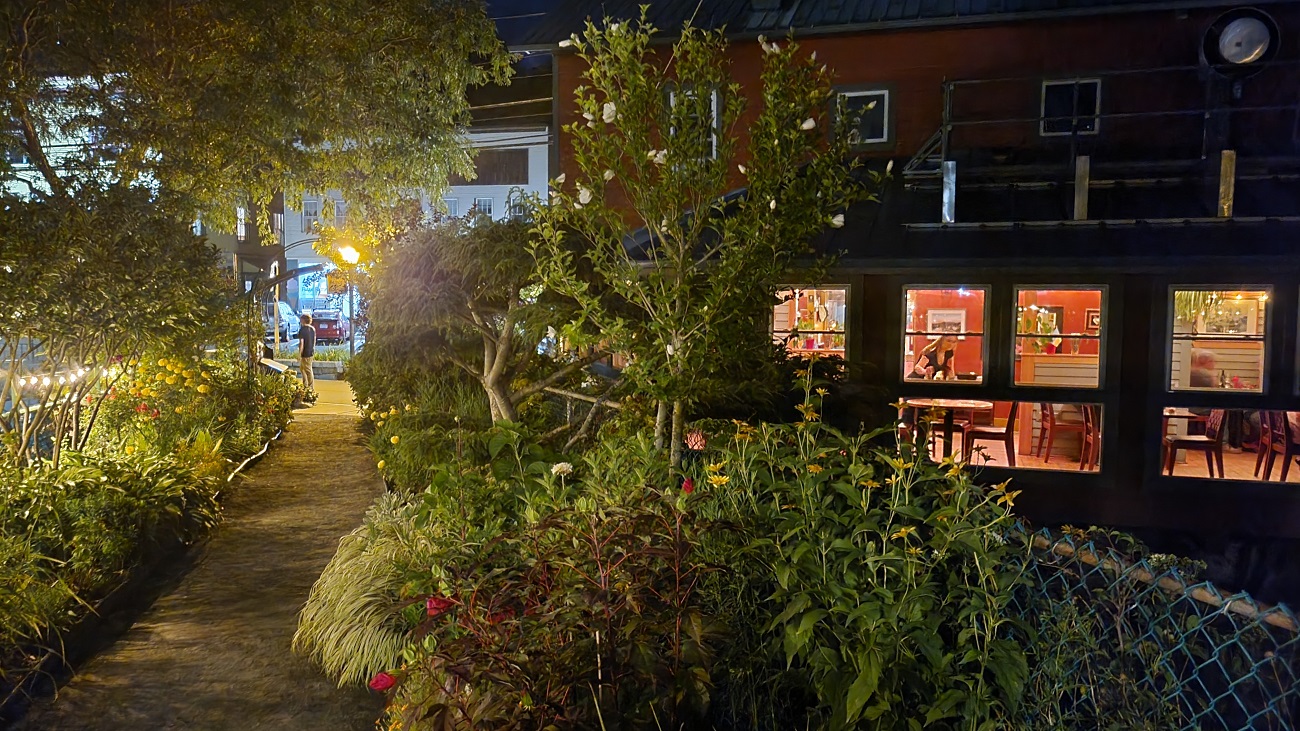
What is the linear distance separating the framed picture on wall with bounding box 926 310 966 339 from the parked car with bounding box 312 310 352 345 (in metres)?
25.7

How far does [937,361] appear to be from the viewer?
811cm

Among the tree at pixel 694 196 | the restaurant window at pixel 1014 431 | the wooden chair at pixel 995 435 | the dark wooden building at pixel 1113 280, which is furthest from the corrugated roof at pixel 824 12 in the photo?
the tree at pixel 694 196

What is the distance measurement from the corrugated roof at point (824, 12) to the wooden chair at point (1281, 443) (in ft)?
16.7

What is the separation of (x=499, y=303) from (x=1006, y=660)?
14.9 ft

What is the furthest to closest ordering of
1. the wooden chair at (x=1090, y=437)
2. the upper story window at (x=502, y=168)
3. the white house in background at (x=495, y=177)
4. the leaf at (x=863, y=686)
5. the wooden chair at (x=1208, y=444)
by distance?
the upper story window at (x=502, y=168)
the white house in background at (x=495, y=177)
the wooden chair at (x=1090, y=437)
the wooden chair at (x=1208, y=444)
the leaf at (x=863, y=686)

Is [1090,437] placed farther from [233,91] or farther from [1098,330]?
[233,91]

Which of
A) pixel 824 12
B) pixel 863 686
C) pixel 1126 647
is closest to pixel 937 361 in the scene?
pixel 824 12

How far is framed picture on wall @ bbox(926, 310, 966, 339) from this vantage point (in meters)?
8.27

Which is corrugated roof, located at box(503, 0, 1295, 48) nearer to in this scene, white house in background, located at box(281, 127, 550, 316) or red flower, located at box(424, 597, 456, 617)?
red flower, located at box(424, 597, 456, 617)

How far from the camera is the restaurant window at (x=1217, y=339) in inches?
285

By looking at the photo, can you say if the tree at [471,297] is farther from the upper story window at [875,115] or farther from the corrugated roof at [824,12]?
the upper story window at [875,115]

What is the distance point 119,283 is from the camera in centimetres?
565

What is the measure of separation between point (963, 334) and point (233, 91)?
6980 millimetres

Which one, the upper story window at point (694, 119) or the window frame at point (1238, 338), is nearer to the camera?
the upper story window at point (694, 119)
